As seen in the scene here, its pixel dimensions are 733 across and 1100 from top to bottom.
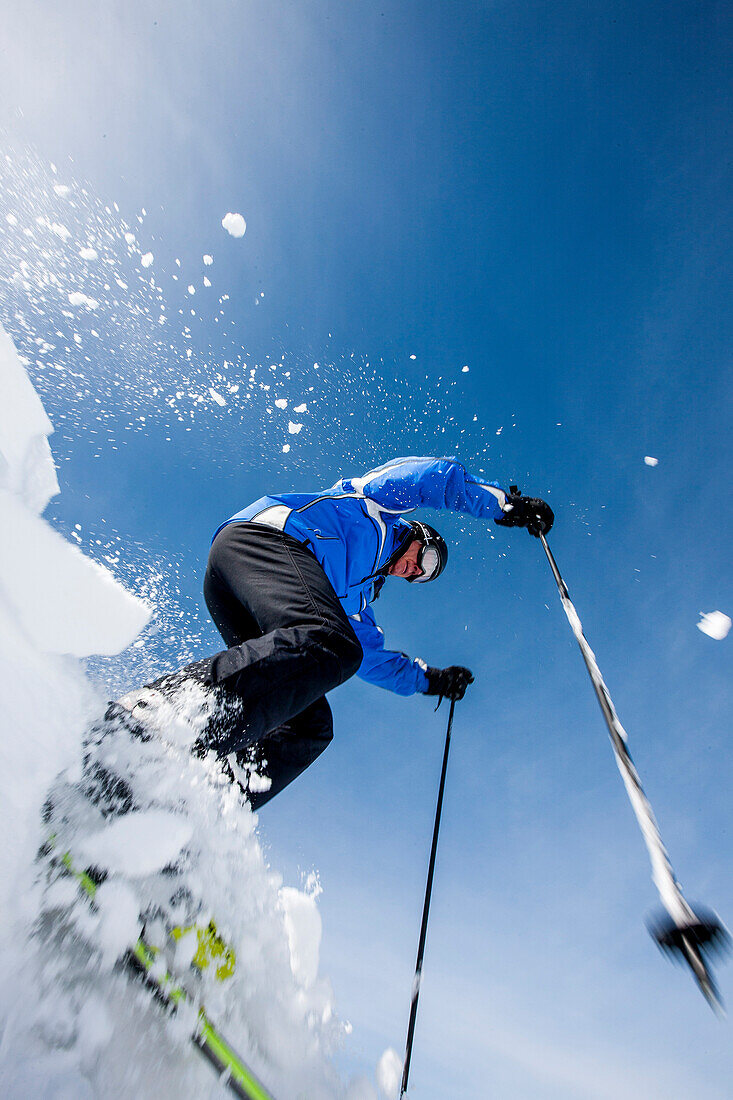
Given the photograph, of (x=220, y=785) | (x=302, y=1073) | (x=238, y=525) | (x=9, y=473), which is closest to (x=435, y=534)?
(x=238, y=525)

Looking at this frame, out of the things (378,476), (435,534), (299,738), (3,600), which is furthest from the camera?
(435,534)

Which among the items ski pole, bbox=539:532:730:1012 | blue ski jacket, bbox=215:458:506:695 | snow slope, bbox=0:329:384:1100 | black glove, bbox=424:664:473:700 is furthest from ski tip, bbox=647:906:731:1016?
black glove, bbox=424:664:473:700

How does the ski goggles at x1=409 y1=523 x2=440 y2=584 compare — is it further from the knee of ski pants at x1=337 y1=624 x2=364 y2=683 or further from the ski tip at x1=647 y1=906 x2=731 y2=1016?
the ski tip at x1=647 y1=906 x2=731 y2=1016

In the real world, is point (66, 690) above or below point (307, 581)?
below

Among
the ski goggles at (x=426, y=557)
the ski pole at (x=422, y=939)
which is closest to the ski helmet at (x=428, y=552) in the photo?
the ski goggles at (x=426, y=557)

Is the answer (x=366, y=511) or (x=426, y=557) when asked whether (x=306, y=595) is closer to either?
(x=366, y=511)

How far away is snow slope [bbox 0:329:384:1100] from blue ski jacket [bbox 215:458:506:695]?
976 millimetres

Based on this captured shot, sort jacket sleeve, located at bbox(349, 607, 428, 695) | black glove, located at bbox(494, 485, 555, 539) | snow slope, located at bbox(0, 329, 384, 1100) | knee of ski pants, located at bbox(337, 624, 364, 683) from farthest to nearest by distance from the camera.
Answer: jacket sleeve, located at bbox(349, 607, 428, 695), black glove, located at bbox(494, 485, 555, 539), knee of ski pants, located at bbox(337, 624, 364, 683), snow slope, located at bbox(0, 329, 384, 1100)

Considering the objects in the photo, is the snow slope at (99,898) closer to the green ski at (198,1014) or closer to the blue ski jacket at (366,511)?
the green ski at (198,1014)

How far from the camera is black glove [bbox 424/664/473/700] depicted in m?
4.25

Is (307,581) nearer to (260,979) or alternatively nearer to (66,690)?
(66,690)

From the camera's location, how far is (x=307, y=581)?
6.77 ft

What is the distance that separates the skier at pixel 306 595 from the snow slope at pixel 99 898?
0.25 meters

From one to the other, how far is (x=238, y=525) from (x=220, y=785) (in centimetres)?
120
